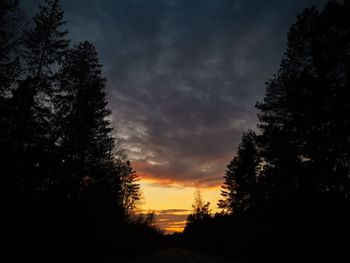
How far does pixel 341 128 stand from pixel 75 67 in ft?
67.1

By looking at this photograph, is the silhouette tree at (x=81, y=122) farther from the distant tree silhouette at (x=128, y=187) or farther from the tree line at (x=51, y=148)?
→ the distant tree silhouette at (x=128, y=187)

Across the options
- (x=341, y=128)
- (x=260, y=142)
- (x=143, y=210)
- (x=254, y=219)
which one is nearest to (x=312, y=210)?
(x=341, y=128)

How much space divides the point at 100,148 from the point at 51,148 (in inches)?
240

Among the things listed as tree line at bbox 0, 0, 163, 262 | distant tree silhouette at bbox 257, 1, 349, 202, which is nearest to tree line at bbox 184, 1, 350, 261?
distant tree silhouette at bbox 257, 1, 349, 202

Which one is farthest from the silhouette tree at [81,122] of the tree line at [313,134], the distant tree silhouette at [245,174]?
the distant tree silhouette at [245,174]

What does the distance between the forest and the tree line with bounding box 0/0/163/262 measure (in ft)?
0.25

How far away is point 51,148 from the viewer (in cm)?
1894

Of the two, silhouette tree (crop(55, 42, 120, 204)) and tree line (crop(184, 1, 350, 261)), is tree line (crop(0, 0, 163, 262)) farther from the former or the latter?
tree line (crop(184, 1, 350, 261))

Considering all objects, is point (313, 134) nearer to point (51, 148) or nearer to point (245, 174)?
point (51, 148)

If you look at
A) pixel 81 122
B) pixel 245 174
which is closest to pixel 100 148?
pixel 81 122

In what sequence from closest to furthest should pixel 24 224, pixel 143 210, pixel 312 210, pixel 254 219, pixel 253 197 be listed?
pixel 24 224 < pixel 312 210 < pixel 254 219 < pixel 253 197 < pixel 143 210

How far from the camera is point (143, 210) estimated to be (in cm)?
5919

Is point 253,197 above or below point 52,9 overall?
below

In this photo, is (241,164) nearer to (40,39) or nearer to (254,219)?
(254,219)
